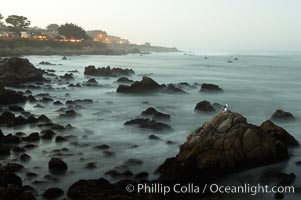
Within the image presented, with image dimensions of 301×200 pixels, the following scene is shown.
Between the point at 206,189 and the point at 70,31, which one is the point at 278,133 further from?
the point at 70,31

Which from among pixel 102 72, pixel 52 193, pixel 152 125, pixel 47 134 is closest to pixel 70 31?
pixel 102 72

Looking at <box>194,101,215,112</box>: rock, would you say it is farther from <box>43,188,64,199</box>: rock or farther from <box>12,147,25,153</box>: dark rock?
<box>43,188,64,199</box>: rock

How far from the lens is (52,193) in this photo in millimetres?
12547

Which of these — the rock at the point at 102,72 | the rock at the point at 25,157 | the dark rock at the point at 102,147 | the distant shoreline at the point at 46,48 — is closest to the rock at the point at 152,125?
the dark rock at the point at 102,147

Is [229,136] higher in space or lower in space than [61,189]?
higher

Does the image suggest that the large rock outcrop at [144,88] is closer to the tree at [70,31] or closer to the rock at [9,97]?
the rock at [9,97]

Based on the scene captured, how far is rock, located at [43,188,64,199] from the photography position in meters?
12.4

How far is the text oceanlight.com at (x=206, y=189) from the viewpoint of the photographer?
12.9 meters

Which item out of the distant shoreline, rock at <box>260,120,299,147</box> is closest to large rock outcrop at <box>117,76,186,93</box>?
rock at <box>260,120,299,147</box>

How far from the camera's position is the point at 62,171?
49.8 feet

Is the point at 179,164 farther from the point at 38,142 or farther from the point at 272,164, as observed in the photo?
the point at 38,142

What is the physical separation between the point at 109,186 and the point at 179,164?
347cm

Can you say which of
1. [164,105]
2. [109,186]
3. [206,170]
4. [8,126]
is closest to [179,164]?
[206,170]

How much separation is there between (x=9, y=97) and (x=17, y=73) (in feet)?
54.3
